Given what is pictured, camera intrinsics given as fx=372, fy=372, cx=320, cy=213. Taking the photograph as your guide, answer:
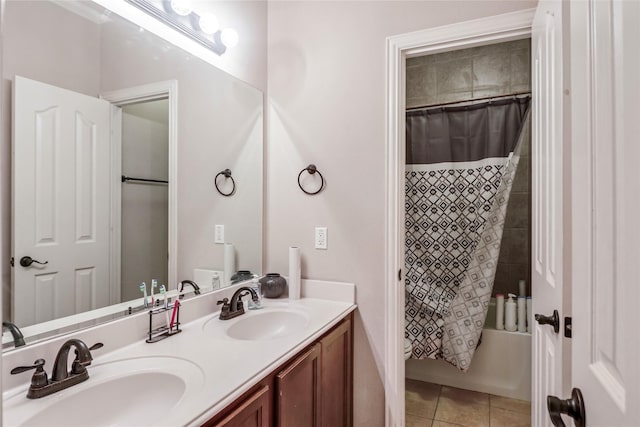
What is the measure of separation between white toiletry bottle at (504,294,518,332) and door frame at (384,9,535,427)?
1.08 m

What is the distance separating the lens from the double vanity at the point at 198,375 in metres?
0.94

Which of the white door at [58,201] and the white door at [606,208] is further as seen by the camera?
the white door at [58,201]

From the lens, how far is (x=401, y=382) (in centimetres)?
189

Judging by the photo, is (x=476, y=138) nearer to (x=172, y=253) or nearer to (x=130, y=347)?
(x=172, y=253)

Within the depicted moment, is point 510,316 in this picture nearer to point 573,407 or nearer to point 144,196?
point 573,407

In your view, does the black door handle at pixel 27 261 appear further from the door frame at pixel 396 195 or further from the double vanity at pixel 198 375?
the door frame at pixel 396 195

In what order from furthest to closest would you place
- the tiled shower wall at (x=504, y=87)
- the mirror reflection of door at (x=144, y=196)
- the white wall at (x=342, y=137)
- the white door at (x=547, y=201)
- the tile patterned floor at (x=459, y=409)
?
the tiled shower wall at (x=504, y=87) → the tile patterned floor at (x=459, y=409) → the white wall at (x=342, y=137) → the mirror reflection of door at (x=144, y=196) → the white door at (x=547, y=201)

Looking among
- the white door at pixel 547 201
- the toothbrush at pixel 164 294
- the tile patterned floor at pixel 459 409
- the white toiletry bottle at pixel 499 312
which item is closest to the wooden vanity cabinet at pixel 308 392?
the toothbrush at pixel 164 294

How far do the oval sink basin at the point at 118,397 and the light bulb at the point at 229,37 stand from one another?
1391 millimetres

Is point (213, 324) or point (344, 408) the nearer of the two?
point (213, 324)

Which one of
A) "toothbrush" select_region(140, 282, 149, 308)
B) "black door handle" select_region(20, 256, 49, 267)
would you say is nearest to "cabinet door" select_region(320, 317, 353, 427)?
"toothbrush" select_region(140, 282, 149, 308)

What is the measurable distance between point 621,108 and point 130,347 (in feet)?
4.70

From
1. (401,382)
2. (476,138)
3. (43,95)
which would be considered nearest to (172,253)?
(43,95)

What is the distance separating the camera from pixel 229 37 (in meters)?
1.75
